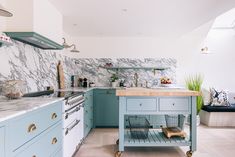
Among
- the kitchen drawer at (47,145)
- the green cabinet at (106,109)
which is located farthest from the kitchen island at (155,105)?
the green cabinet at (106,109)

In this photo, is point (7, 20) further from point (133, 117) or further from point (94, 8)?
point (133, 117)

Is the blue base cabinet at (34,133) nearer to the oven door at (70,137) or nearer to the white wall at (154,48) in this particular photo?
the oven door at (70,137)

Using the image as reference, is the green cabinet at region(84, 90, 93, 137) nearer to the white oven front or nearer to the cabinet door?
the white oven front

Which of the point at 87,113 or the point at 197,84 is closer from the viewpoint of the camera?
the point at 87,113

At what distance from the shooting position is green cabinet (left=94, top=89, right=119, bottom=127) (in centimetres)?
521

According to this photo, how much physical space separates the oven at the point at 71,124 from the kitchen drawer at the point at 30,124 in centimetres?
40

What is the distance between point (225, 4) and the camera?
3.25 m

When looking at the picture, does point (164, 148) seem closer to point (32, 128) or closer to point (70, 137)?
point (70, 137)

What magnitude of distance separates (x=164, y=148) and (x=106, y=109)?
184cm

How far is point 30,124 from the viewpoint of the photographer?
1.66 metres

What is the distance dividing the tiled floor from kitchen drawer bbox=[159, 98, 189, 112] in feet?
2.36

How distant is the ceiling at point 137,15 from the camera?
3230 mm

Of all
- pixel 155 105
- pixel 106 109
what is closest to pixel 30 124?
pixel 155 105

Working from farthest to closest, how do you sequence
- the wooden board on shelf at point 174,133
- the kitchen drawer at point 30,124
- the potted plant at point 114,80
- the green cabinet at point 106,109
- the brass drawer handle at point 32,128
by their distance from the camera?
the potted plant at point 114,80, the green cabinet at point 106,109, the wooden board on shelf at point 174,133, the brass drawer handle at point 32,128, the kitchen drawer at point 30,124
